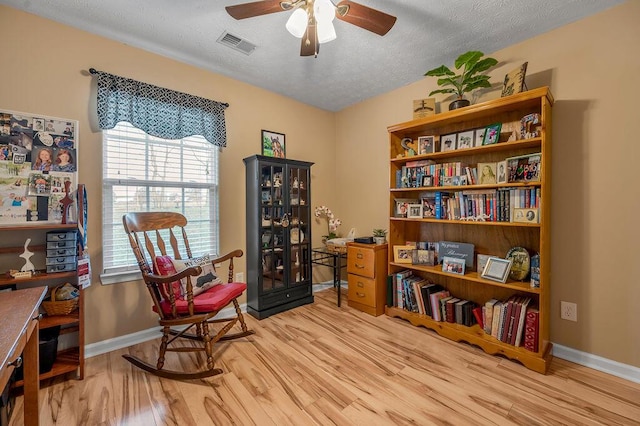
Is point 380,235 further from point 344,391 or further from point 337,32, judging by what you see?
point 337,32

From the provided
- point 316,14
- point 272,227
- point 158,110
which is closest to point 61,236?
point 158,110

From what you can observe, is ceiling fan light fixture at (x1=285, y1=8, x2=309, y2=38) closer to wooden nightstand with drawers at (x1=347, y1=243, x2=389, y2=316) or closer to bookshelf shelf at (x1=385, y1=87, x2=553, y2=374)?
bookshelf shelf at (x1=385, y1=87, x2=553, y2=374)

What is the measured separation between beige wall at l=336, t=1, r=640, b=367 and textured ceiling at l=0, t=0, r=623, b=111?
188 mm

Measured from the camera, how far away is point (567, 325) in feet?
6.45

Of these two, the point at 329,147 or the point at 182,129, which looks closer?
the point at 182,129

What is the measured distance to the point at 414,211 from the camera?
2.57 metres

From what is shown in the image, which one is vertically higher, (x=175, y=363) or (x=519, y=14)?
(x=519, y=14)

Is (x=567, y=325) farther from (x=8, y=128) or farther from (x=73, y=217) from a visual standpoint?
(x=8, y=128)

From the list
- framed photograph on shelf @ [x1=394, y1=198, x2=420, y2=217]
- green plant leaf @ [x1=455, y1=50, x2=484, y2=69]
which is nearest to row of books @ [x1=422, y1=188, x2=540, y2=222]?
framed photograph on shelf @ [x1=394, y1=198, x2=420, y2=217]

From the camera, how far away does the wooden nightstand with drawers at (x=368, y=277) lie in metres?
2.69

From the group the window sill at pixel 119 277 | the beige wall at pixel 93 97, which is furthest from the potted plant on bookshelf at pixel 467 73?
the window sill at pixel 119 277

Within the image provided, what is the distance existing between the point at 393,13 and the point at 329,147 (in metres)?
1.95

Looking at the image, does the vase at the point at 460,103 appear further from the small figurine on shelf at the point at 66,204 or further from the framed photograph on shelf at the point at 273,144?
the small figurine on shelf at the point at 66,204

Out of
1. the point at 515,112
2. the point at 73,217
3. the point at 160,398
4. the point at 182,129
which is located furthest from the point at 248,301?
the point at 515,112
